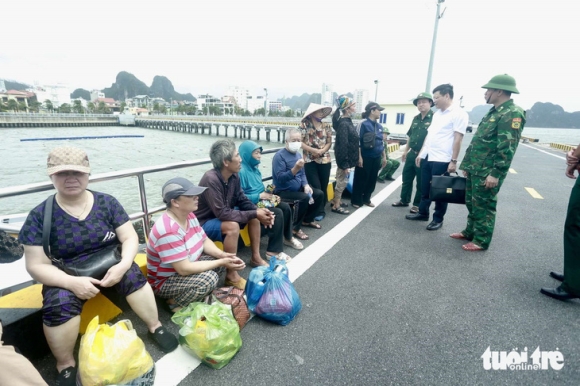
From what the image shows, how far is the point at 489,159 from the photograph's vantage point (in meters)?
3.31

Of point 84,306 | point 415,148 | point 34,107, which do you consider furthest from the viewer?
point 34,107

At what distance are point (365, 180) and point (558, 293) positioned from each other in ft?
9.60

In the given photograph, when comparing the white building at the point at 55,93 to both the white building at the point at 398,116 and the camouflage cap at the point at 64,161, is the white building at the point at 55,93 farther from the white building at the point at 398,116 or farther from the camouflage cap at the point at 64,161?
the camouflage cap at the point at 64,161

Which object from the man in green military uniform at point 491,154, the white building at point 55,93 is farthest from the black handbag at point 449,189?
the white building at point 55,93

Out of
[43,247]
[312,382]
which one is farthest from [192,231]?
[312,382]

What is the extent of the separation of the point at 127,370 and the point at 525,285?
335 centimetres

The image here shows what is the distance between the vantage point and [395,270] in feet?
10.1

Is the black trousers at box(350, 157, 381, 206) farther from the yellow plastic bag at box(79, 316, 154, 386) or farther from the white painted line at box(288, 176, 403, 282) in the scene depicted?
the yellow plastic bag at box(79, 316, 154, 386)

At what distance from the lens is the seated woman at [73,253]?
168 cm

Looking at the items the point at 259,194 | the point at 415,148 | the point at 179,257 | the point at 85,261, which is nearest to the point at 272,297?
the point at 179,257

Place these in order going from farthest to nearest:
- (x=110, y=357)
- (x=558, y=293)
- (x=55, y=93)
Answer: (x=55, y=93) < (x=558, y=293) < (x=110, y=357)

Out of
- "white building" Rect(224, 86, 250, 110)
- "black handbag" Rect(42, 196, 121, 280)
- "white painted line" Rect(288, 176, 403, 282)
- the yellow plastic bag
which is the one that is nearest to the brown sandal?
"white painted line" Rect(288, 176, 403, 282)

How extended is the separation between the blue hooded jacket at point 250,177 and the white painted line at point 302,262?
87 centimetres

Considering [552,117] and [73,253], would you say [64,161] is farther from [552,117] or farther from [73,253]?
[552,117]
